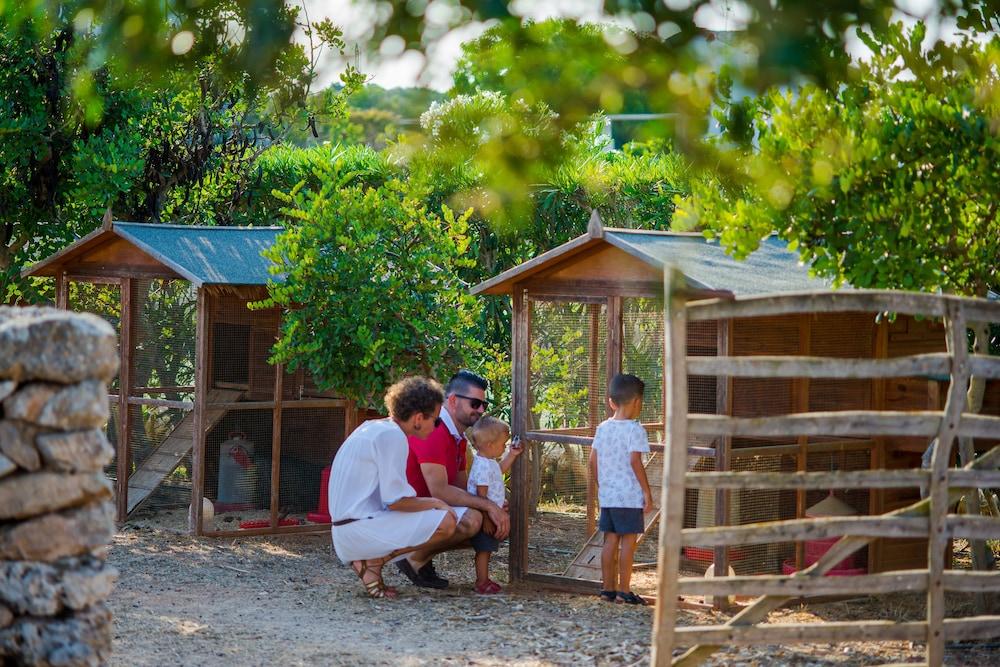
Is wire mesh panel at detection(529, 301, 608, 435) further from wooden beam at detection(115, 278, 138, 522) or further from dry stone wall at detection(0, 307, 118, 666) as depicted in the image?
dry stone wall at detection(0, 307, 118, 666)

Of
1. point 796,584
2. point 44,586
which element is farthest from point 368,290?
point 44,586

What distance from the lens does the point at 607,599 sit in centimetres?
777

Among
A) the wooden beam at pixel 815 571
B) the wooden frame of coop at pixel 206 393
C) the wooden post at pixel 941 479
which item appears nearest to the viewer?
the wooden beam at pixel 815 571

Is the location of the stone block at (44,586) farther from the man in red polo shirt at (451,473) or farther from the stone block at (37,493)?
the man in red polo shirt at (451,473)

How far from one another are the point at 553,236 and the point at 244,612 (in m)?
5.59

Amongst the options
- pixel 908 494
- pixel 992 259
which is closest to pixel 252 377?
pixel 908 494

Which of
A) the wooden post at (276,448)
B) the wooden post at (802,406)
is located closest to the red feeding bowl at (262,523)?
the wooden post at (276,448)

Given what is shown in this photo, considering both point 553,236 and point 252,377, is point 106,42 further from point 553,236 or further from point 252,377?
point 553,236

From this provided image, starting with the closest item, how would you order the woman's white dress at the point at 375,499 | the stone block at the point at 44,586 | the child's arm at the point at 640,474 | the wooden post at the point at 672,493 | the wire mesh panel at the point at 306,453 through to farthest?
the stone block at the point at 44,586 < the wooden post at the point at 672,493 < the child's arm at the point at 640,474 < the woman's white dress at the point at 375,499 < the wire mesh panel at the point at 306,453

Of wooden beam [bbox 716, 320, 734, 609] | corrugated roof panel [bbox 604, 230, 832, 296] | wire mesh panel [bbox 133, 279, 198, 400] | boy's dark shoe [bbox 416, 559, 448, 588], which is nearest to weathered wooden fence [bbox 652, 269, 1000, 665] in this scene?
corrugated roof panel [bbox 604, 230, 832, 296]

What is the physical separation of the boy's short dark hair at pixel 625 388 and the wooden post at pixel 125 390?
176 inches

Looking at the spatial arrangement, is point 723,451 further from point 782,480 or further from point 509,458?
point 782,480

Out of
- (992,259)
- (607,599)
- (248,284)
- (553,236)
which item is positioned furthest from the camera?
(553,236)

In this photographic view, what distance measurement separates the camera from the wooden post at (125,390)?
34.1 ft
